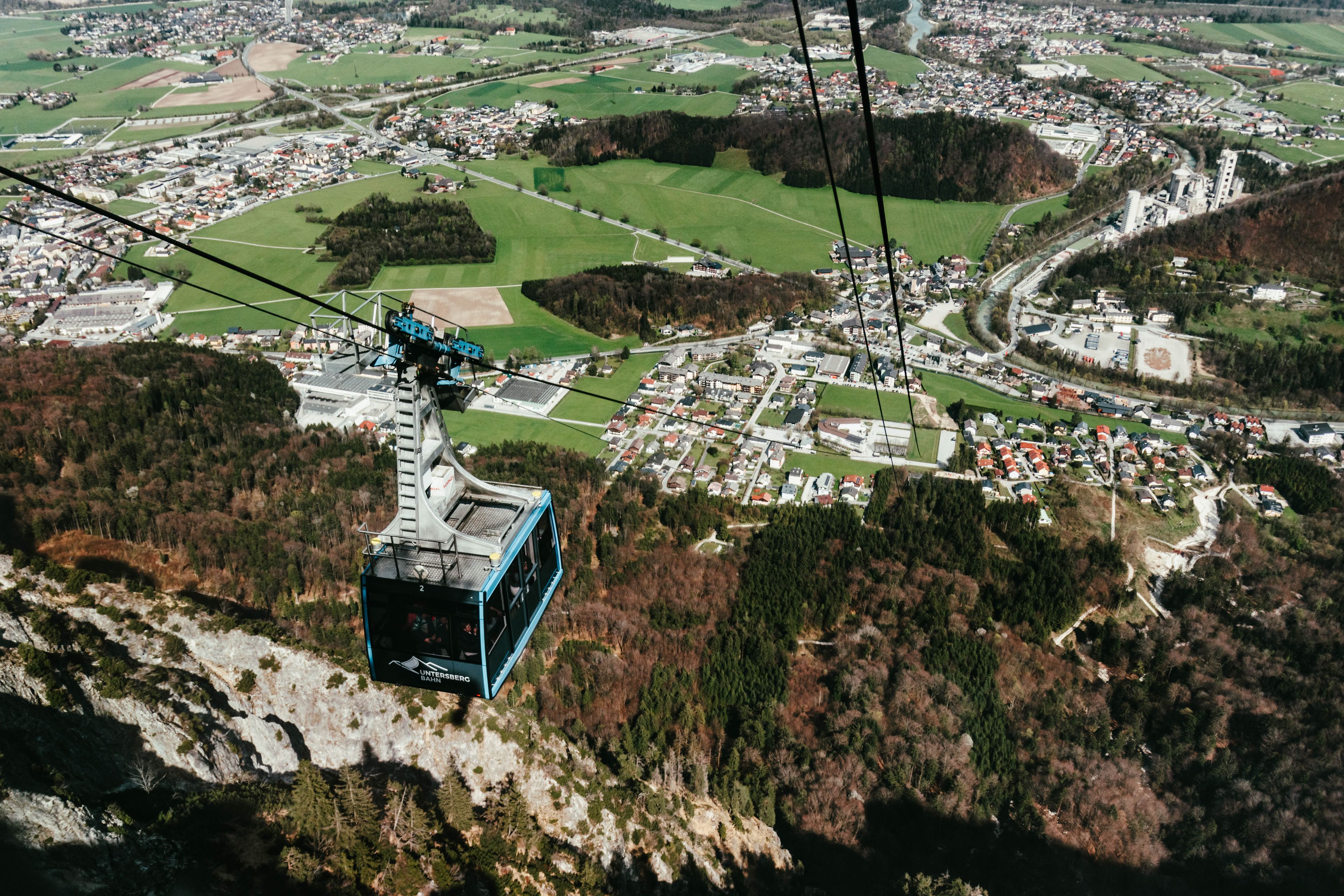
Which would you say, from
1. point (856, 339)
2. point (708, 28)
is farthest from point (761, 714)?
point (708, 28)

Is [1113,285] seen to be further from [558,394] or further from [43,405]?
[43,405]

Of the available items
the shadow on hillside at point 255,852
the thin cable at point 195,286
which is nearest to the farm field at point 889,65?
the thin cable at point 195,286

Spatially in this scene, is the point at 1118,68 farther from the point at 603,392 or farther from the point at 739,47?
the point at 603,392

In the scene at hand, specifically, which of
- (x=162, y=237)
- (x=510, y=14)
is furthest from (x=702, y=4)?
(x=162, y=237)

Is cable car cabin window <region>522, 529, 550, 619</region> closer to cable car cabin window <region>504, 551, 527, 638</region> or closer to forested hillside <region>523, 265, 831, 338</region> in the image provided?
cable car cabin window <region>504, 551, 527, 638</region>

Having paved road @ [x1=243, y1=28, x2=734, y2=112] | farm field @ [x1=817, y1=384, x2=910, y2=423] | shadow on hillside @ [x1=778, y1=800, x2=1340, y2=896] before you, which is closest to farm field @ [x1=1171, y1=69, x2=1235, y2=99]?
paved road @ [x1=243, y1=28, x2=734, y2=112]
